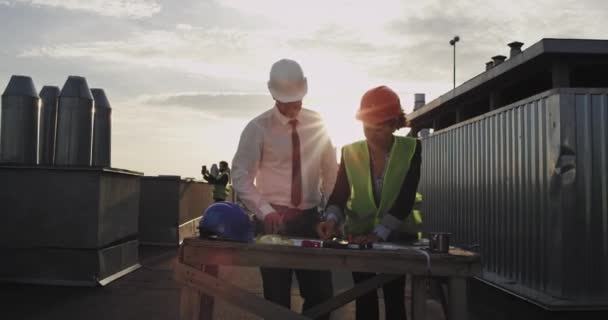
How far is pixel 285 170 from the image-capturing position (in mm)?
4531

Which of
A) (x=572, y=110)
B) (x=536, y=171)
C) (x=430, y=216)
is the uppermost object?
(x=572, y=110)

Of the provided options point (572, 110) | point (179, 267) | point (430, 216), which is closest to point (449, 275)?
point (179, 267)

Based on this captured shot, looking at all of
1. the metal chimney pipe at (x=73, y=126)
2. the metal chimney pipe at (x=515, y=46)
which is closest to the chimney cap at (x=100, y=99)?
the metal chimney pipe at (x=73, y=126)

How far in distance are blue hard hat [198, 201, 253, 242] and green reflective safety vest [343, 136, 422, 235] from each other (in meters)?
0.88

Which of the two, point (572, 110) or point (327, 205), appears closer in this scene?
point (327, 205)

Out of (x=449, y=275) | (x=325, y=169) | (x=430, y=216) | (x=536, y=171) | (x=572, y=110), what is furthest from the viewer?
(x=430, y=216)

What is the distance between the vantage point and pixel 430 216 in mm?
15336

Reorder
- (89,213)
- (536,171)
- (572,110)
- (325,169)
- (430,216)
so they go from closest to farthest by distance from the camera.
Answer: (325,169) → (572,110) → (536,171) → (89,213) → (430,216)

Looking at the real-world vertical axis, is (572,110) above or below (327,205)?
above

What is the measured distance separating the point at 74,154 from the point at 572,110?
766 cm

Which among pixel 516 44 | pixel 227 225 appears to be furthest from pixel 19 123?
pixel 516 44

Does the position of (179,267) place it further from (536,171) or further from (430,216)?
(430,216)

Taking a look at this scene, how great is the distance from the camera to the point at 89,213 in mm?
9547

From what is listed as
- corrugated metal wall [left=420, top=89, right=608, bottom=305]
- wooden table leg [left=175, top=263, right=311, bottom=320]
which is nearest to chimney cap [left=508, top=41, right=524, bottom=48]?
corrugated metal wall [left=420, top=89, right=608, bottom=305]
